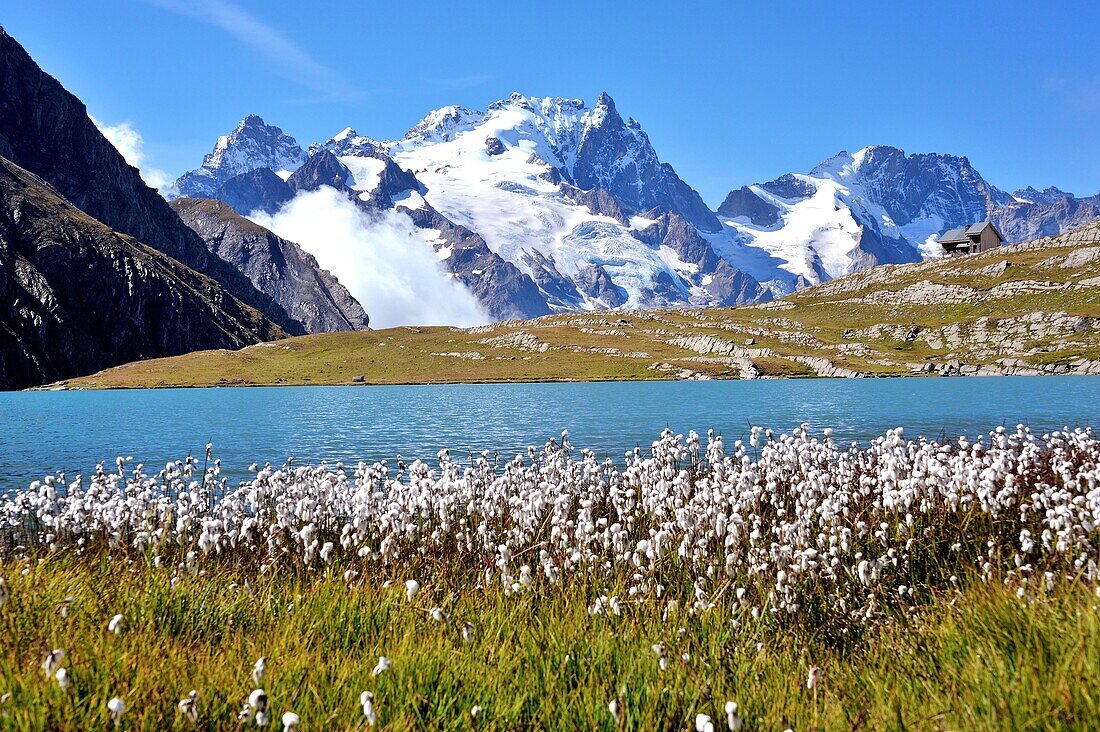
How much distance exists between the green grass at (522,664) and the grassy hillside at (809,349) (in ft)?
450

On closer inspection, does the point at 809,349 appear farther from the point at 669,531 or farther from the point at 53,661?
the point at 53,661

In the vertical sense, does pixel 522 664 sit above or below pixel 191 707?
below

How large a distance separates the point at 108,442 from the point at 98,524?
35.4 m

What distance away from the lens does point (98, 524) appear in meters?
14.9

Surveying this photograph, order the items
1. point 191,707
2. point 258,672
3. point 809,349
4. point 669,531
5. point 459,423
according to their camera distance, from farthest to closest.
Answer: point 809,349 → point 459,423 → point 669,531 → point 258,672 → point 191,707

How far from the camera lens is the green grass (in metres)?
5.06

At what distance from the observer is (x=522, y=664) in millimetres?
6375

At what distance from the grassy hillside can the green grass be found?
137 meters

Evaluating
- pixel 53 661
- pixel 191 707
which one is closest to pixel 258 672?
pixel 191 707

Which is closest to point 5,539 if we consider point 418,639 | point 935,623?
point 418,639

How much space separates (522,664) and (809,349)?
16882 cm

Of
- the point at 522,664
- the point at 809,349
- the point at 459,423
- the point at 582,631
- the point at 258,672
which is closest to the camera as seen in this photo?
the point at 258,672

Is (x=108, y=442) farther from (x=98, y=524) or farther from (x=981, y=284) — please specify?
(x=981, y=284)

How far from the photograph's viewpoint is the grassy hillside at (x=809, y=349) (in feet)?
470
